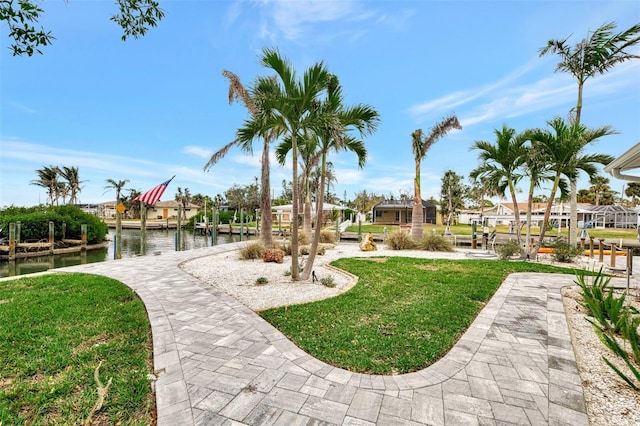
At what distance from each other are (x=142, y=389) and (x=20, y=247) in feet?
62.6

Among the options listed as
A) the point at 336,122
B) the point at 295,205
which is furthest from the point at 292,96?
the point at 295,205

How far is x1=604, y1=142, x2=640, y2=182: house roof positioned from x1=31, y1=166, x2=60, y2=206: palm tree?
59499mm

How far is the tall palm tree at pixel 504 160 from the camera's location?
980 centimetres

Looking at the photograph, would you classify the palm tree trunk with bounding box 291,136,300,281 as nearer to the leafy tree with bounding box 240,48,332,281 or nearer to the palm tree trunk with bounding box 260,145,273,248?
the leafy tree with bounding box 240,48,332,281

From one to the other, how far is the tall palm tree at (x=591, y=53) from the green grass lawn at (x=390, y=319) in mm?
7872

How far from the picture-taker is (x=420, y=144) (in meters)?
13.6

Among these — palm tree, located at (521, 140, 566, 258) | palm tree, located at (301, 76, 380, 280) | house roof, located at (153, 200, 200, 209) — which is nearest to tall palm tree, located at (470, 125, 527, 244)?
palm tree, located at (521, 140, 566, 258)

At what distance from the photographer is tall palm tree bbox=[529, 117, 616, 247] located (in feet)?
29.0

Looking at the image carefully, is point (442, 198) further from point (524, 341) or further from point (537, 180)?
point (524, 341)

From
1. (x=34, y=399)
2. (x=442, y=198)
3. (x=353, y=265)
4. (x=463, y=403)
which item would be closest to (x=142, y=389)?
(x=34, y=399)

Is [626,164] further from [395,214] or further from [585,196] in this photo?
[585,196]

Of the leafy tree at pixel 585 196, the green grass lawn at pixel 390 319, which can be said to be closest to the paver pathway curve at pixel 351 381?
the green grass lawn at pixel 390 319

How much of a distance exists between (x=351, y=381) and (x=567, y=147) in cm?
1038

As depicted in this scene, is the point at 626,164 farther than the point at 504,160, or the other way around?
the point at 504,160
